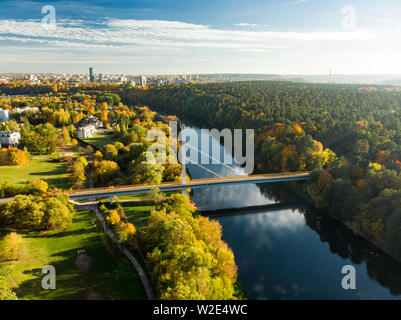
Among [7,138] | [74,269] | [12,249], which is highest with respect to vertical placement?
[7,138]

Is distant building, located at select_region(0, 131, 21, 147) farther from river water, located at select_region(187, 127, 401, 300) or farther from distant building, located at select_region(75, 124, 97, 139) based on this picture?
river water, located at select_region(187, 127, 401, 300)

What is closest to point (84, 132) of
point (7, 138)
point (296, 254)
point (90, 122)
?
point (90, 122)

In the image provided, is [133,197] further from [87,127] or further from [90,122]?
[90,122]

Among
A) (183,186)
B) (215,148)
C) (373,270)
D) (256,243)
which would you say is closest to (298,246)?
(256,243)

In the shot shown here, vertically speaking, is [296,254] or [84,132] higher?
[84,132]

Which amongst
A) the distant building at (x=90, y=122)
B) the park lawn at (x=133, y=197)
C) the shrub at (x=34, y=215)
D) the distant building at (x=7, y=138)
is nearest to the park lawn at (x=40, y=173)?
the park lawn at (x=133, y=197)

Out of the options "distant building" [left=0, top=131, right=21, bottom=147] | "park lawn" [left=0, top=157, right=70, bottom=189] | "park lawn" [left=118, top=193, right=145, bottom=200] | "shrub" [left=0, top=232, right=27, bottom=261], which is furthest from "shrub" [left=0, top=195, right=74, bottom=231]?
"distant building" [left=0, top=131, right=21, bottom=147]

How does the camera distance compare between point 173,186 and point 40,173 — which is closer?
point 173,186
